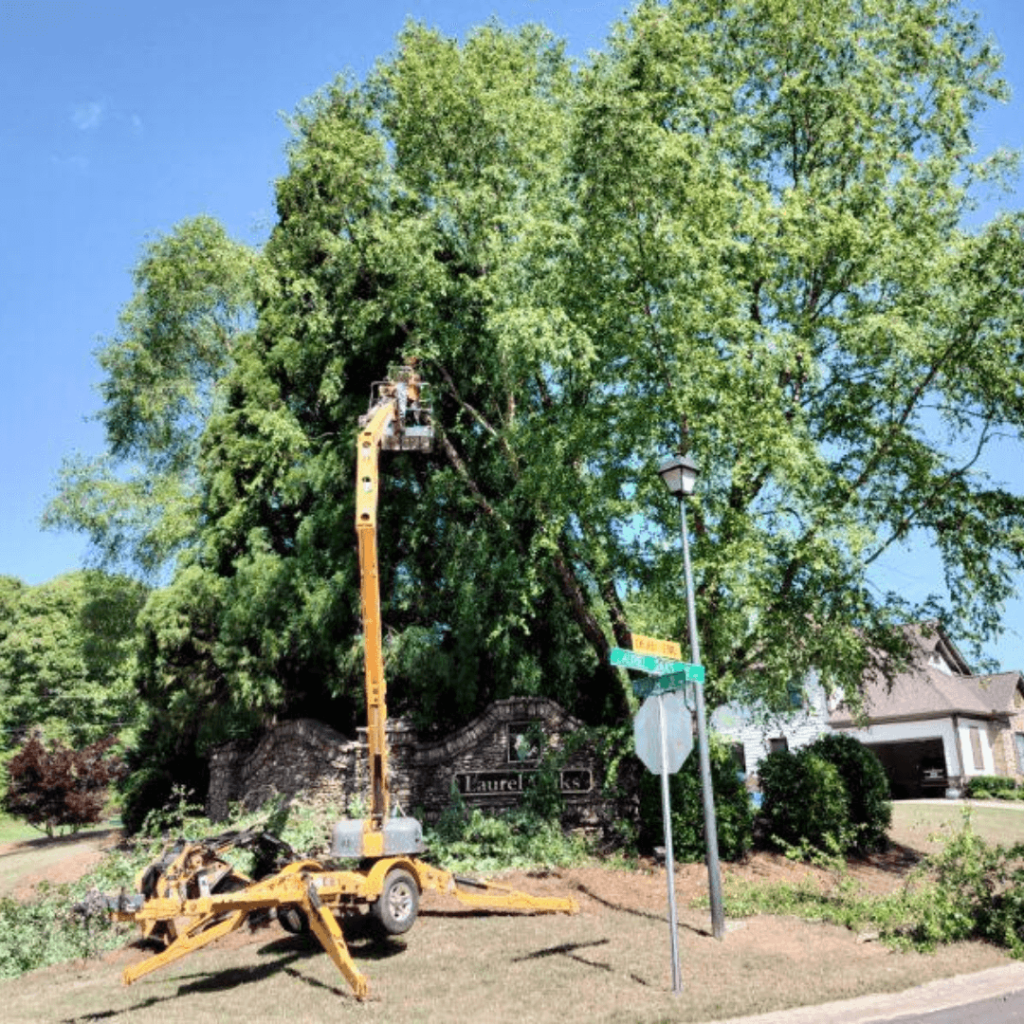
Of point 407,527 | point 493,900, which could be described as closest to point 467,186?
point 407,527

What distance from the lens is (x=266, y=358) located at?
2489 cm

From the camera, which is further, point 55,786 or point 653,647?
point 55,786

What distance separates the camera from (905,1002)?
29.2ft

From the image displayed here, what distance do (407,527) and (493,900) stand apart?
9785 mm

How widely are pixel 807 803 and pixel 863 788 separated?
204cm

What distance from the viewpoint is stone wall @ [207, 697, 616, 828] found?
1764 cm

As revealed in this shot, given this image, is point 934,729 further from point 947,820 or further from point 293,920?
point 293,920

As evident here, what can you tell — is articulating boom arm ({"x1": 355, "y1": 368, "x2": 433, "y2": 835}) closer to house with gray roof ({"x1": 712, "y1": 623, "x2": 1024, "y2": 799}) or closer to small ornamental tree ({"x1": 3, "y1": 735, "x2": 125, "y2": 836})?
house with gray roof ({"x1": 712, "y1": 623, "x2": 1024, "y2": 799})

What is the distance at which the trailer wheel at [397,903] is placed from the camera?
11.3m

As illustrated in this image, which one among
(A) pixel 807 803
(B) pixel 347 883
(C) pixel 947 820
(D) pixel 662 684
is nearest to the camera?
(D) pixel 662 684

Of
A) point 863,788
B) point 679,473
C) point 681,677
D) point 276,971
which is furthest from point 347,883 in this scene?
point 863,788

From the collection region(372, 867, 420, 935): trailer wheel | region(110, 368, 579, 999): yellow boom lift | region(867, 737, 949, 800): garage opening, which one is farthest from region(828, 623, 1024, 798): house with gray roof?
region(372, 867, 420, 935): trailer wheel

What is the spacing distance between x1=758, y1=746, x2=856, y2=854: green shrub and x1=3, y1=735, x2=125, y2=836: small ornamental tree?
24.7m

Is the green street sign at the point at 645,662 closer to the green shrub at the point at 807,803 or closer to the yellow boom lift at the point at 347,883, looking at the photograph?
the yellow boom lift at the point at 347,883
